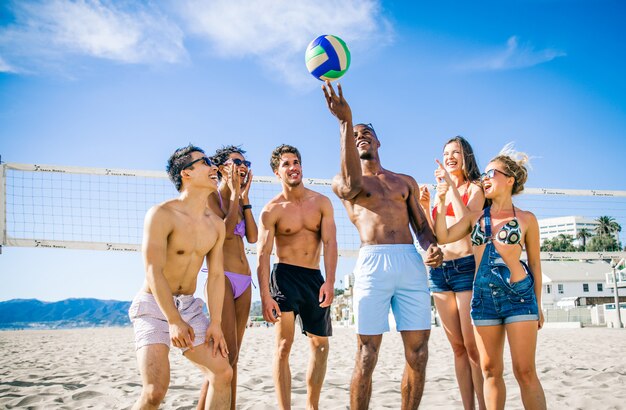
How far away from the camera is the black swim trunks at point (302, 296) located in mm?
3885

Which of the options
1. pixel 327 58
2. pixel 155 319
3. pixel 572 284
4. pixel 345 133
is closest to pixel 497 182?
pixel 345 133

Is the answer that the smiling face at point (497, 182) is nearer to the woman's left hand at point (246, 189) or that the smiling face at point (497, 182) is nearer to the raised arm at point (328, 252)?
the raised arm at point (328, 252)

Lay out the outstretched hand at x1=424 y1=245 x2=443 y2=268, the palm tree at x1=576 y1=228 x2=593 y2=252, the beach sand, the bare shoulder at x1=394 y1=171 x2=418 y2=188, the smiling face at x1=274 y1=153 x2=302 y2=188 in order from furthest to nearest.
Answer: the palm tree at x1=576 y1=228 x2=593 y2=252 → the beach sand → the smiling face at x1=274 y1=153 x2=302 y2=188 → the bare shoulder at x1=394 y1=171 x2=418 y2=188 → the outstretched hand at x1=424 y1=245 x2=443 y2=268

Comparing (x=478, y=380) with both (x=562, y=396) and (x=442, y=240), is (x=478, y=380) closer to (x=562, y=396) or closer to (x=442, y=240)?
(x=442, y=240)

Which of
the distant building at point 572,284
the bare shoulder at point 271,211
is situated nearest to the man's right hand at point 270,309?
the bare shoulder at point 271,211

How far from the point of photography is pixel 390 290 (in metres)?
3.45

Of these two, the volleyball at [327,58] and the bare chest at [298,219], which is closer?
the volleyball at [327,58]

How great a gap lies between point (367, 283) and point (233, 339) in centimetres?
104

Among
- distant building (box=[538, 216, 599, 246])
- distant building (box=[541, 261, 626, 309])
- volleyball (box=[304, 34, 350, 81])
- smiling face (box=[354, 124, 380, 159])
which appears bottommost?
distant building (box=[541, 261, 626, 309])

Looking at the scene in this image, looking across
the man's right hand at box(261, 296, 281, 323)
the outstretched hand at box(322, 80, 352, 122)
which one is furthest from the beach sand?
the outstretched hand at box(322, 80, 352, 122)

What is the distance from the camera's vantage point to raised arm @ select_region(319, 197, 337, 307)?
3.85 meters

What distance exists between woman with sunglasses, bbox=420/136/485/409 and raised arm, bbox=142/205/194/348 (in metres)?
1.84

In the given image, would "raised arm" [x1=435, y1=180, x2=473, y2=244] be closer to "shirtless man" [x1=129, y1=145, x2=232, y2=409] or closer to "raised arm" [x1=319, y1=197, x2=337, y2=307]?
"raised arm" [x1=319, y1=197, x2=337, y2=307]

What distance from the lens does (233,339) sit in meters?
3.53
